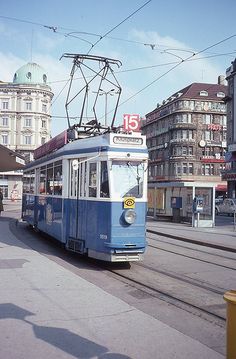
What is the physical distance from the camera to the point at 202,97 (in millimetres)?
86125

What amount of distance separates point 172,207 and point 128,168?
688 inches

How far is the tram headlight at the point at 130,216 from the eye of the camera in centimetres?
1076

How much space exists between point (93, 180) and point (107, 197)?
755mm

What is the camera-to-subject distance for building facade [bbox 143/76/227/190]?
85.6 meters

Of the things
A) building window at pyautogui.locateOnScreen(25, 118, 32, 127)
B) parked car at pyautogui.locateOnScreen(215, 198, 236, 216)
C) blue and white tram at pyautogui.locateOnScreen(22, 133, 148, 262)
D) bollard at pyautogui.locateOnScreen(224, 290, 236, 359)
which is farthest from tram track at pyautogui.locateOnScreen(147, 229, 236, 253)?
building window at pyautogui.locateOnScreen(25, 118, 32, 127)

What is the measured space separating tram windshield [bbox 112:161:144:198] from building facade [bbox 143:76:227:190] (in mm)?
73925

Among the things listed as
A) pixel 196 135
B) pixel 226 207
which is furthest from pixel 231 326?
pixel 196 135

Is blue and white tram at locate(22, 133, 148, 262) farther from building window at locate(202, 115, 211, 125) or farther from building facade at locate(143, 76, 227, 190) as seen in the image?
building window at locate(202, 115, 211, 125)

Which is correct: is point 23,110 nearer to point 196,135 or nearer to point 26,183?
point 196,135

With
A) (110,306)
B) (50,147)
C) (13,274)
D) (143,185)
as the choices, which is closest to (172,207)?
(50,147)

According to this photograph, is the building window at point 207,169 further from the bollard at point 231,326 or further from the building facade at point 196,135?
the bollard at point 231,326

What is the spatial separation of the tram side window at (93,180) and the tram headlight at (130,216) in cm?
93

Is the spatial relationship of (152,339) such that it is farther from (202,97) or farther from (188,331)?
(202,97)

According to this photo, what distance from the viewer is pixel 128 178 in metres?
11.1
